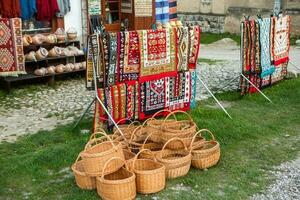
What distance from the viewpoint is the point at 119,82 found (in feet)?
21.9

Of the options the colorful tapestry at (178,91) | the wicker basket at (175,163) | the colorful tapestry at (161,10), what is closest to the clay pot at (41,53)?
the colorful tapestry at (161,10)

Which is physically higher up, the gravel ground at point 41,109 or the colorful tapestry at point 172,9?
the colorful tapestry at point 172,9

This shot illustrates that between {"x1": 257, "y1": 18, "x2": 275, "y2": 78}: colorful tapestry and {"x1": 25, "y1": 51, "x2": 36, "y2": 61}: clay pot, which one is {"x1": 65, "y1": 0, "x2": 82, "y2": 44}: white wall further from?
{"x1": 257, "y1": 18, "x2": 275, "y2": 78}: colorful tapestry

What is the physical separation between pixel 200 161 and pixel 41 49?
18.8 ft

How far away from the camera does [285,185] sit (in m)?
5.08

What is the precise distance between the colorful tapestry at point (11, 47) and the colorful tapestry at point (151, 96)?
11.8ft

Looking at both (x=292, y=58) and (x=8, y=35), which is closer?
(x=8, y=35)

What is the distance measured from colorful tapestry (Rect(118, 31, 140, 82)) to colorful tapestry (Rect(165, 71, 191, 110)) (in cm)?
64

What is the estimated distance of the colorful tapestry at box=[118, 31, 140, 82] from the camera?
6605 millimetres

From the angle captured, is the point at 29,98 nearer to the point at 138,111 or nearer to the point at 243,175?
the point at 138,111

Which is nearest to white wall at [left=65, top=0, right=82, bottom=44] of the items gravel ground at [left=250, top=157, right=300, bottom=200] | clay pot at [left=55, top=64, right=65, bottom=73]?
clay pot at [left=55, top=64, right=65, bottom=73]

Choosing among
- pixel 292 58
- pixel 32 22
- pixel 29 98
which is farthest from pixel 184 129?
pixel 292 58

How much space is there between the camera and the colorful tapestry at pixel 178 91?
7.27m

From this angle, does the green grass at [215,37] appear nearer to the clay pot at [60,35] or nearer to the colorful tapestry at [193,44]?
A: the clay pot at [60,35]
